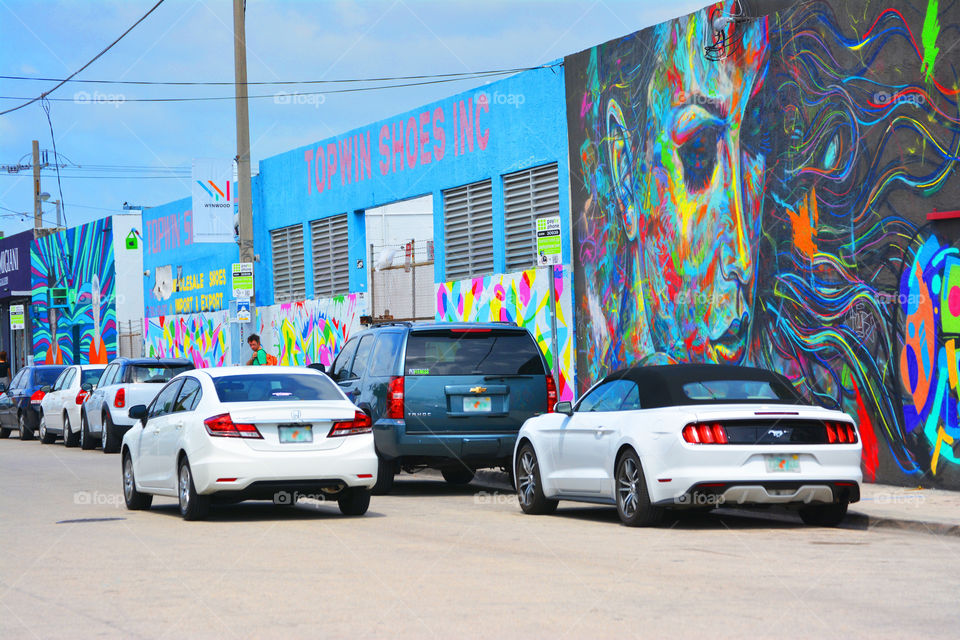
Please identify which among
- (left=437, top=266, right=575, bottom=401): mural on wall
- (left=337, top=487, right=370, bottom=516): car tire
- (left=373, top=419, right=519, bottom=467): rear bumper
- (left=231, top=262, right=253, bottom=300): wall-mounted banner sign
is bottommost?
(left=337, top=487, right=370, bottom=516): car tire

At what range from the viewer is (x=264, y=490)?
13188 millimetres

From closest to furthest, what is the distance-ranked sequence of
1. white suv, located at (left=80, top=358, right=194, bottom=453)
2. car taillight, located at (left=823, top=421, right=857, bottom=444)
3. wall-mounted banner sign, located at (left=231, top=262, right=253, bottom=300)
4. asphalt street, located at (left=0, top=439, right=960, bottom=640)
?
1. asphalt street, located at (left=0, top=439, right=960, bottom=640)
2. car taillight, located at (left=823, top=421, right=857, bottom=444)
3. white suv, located at (left=80, top=358, right=194, bottom=453)
4. wall-mounted banner sign, located at (left=231, top=262, right=253, bottom=300)

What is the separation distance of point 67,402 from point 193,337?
32.1ft

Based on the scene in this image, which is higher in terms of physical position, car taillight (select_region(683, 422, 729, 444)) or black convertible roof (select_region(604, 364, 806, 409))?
black convertible roof (select_region(604, 364, 806, 409))

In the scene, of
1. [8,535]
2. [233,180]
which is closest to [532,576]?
[8,535]

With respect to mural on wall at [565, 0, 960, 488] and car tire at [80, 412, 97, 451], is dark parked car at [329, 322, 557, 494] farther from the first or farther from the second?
car tire at [80, 412, 97, 451]

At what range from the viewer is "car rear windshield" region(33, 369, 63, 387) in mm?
30469

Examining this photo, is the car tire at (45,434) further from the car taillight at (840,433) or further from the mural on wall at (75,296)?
the car taillight at (840,433)

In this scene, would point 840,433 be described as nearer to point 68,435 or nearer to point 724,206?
point 724,206

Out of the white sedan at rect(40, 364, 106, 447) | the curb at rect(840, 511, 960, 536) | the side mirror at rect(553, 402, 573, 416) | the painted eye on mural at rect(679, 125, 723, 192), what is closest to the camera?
the curb at rect(840, 511, 960, 536)

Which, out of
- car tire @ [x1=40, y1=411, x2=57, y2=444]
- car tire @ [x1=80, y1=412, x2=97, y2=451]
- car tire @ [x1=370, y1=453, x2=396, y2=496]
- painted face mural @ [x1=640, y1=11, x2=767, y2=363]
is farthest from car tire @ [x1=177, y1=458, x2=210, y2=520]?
car tire @ [x1=40, y1=411, x2=57, y2=444]

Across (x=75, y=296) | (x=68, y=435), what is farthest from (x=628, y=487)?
(x=75, y=296)

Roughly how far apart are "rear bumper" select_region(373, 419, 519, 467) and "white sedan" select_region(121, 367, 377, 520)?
1736 mm

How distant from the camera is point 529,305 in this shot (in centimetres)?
2303
